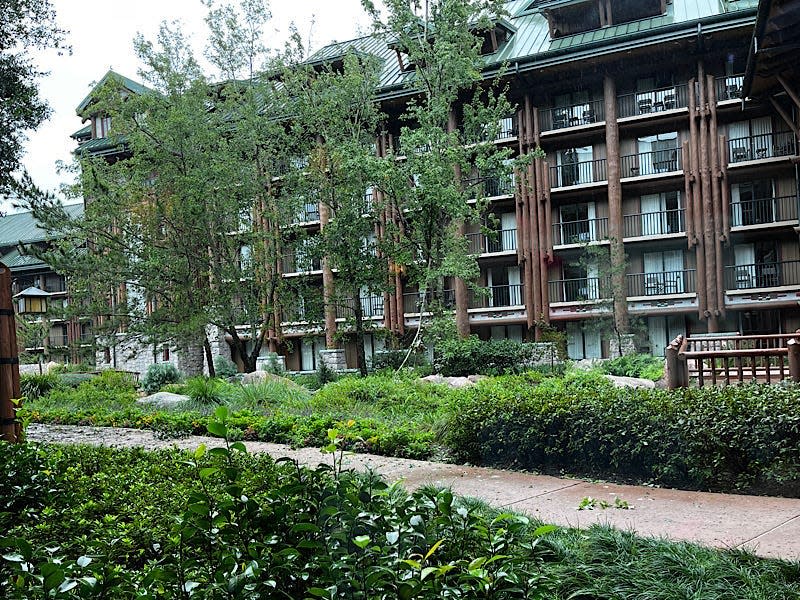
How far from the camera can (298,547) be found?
8.72 ft

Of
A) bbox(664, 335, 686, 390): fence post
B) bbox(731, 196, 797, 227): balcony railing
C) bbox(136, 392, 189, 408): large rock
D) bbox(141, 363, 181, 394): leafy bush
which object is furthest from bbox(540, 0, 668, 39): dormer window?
bbox(664, 335, 686, 390): fence post

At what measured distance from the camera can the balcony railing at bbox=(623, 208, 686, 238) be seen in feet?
89.9

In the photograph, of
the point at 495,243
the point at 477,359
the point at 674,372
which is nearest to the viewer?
the point at 674,372

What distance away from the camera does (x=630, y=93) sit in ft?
90.1

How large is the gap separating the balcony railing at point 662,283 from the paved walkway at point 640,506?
21.5 m

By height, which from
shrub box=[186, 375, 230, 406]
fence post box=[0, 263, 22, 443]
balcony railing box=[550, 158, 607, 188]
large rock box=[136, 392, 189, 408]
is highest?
balcony railing box=[550, 158, 607, 188]

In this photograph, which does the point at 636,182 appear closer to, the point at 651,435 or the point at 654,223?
the point at 654,223

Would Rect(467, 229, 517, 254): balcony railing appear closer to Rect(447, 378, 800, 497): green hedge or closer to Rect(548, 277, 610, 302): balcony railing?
Rect(548, 277, 610, 302): balcony railing

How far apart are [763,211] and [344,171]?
15623 millimetres

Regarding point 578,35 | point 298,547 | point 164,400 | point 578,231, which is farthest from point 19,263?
point 298,547

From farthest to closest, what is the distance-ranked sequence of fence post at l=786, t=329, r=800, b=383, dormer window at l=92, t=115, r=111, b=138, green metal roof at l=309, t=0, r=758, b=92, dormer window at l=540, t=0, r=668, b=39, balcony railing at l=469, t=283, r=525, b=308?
1. dormer window at l=92, t=115, r=111, b=138
2. balcony railing at l=469, t=283, r=525, b=308
3. dormer window at l=540, t=0, r=668, b=39
4. green metal roof at l=309, t=0, r=758, b=92
5. fence post at l=786, t=329, r=800, b=383

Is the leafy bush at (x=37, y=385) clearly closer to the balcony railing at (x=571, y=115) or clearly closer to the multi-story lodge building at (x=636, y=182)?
the multi-story lodge building at (x=636, y=182)

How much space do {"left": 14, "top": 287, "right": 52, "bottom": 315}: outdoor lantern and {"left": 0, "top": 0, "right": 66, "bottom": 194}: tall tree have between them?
12155mm

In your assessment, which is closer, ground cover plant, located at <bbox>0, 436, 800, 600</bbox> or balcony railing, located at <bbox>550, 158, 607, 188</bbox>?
ground cover plant, located at <bbox>0, 436, 800, 600</bbox>
